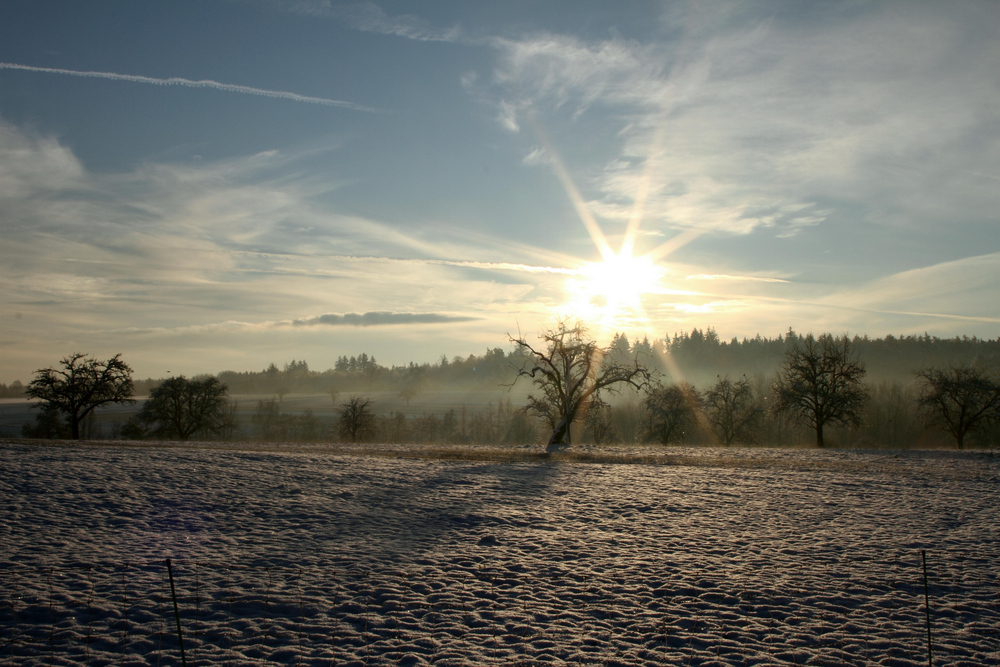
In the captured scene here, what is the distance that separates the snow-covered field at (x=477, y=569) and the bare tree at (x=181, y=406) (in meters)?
36.9

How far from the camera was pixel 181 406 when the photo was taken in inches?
2281

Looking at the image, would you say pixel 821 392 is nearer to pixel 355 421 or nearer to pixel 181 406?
pixel 355 421

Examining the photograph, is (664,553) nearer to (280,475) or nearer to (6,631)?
(6,631)

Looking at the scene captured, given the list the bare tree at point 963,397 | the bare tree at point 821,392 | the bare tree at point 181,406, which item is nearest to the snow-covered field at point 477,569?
the bare tree at point 821,392

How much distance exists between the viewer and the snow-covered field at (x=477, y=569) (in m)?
8.59

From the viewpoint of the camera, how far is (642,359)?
17200cm

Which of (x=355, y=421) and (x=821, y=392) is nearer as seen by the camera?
(x=821, y=392)

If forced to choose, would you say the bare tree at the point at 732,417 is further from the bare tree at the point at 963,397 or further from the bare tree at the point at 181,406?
the bare tree at the point at 181,406

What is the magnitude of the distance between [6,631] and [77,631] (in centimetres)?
94

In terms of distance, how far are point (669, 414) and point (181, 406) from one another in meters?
48.9

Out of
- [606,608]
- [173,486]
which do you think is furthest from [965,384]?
[173,486]

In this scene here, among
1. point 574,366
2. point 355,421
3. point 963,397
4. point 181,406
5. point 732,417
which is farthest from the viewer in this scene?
point 732,417

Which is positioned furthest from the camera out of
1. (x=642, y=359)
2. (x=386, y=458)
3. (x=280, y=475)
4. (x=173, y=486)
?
(x=642, y=359)

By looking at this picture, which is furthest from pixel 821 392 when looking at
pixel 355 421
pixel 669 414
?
pixel 355 421
